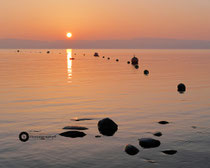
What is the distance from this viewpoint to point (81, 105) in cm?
3325

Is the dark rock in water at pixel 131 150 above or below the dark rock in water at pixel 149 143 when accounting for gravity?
below

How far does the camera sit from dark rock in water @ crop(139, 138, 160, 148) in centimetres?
1893

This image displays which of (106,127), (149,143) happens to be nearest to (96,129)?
(106,127)

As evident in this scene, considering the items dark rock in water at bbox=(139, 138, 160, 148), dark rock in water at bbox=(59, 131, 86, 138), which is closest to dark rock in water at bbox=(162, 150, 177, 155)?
dark rock in water at bbox=(139, 138, 160, 148)

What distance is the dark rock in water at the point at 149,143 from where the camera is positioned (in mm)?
18933

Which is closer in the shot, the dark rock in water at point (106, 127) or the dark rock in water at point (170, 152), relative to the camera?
the dark rock in water at point (170, 152)

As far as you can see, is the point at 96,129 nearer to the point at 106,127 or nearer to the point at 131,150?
the point at 106,127

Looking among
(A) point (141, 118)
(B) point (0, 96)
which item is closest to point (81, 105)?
(A) point (141, 118)

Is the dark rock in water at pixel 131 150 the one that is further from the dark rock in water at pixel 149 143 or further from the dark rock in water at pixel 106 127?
the dark rock in water at pixel 106 127

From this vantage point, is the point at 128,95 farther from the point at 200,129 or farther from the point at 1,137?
the point at 1,137

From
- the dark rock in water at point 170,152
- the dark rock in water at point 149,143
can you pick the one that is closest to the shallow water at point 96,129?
the dark rock in water at point 170,152

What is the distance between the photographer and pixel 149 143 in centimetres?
1908

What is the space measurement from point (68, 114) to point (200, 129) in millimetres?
12015

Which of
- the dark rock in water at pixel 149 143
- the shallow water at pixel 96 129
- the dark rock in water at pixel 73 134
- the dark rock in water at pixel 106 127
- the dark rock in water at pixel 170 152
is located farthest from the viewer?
the dark rock in water at pixel 106 127
